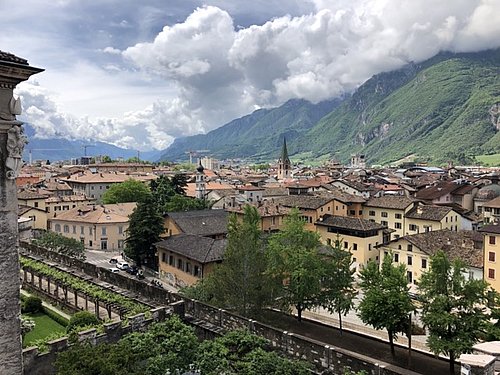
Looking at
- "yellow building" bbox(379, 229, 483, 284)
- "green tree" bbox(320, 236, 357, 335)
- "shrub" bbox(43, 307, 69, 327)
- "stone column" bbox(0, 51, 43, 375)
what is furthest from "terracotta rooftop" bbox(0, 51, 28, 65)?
"yellow building" bbox(379, 229, 483, 284)

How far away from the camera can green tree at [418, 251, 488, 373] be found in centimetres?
2480

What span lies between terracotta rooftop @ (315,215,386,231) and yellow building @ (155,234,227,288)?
18.4 m

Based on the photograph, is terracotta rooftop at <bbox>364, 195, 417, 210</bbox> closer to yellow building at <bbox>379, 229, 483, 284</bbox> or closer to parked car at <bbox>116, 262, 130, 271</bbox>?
yellow building at <bbox>379, 229, 483, 284</bbox>

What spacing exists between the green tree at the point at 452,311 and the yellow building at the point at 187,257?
21.3m

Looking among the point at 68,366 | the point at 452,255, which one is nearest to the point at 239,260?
the point at 68,366

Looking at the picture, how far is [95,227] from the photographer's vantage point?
218 feet

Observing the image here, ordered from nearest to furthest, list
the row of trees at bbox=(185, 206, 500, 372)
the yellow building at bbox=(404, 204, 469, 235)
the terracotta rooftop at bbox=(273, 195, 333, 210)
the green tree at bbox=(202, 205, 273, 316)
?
the green tree at bbox=(202, 205, 273, 316)
the row of trees at bbox=(185, 206, 500, 372)
the yellow building at bbox=(404, 204, 469, 235)
the terracotta rooftop at bbox=(273, 195, 333, 210)

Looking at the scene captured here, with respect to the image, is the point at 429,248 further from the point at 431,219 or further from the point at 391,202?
the point at 391,202

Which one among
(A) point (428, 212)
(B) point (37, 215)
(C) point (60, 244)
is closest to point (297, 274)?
(C) point (60, 244)

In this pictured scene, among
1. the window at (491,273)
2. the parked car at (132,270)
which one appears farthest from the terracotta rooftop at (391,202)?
the parked car at (132,270)

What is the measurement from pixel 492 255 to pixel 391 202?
23465 mm

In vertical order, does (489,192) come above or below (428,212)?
above

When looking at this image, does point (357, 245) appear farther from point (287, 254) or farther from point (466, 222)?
point (287, 254)

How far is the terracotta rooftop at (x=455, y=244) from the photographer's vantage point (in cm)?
4530
